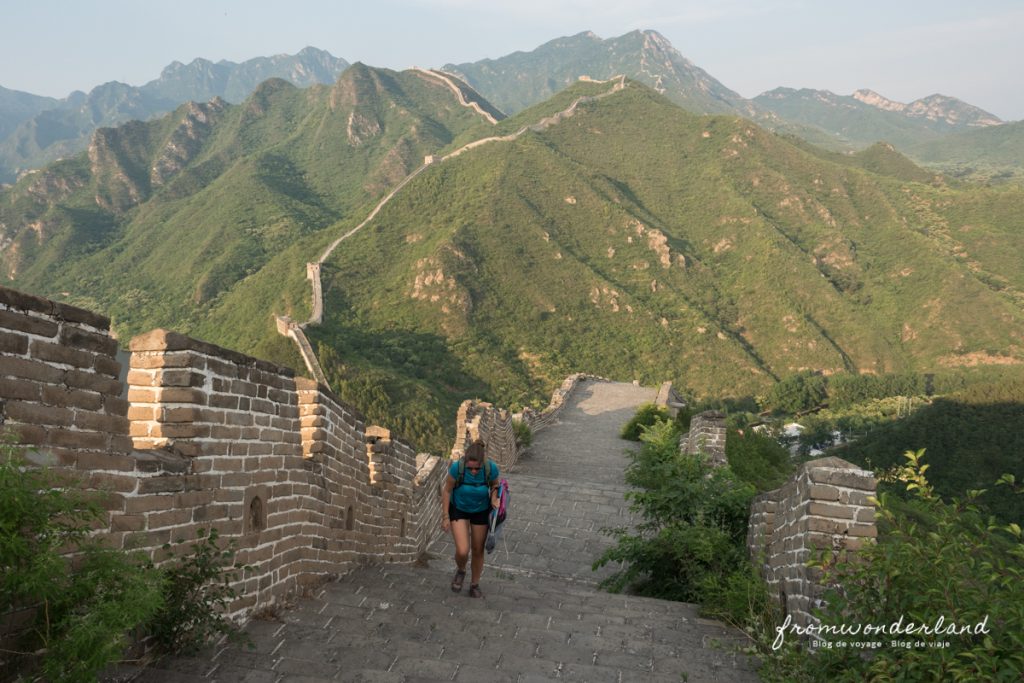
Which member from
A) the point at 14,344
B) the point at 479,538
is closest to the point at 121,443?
the point at 14,344

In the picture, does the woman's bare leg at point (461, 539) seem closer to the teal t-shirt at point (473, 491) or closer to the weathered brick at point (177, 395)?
the teal t-shirt at point (473, 491)

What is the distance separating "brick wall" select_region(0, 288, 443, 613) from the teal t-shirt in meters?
1.03

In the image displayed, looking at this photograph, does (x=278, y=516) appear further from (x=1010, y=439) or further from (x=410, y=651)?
(x=1010, y=439)

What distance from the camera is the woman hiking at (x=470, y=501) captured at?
5422 mm

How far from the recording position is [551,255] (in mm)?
63719

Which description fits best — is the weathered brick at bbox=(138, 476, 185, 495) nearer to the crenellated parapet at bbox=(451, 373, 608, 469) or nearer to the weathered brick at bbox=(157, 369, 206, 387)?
the weathered brick at bbox=(157, 369, 206, 387)

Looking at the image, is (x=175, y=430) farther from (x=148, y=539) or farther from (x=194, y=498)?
(x=148, y=539)

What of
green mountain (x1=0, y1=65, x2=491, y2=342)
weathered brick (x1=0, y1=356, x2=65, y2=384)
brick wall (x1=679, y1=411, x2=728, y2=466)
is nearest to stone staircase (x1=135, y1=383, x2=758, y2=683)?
weathered brick (x1=0, y1=356, x2=65, y2=384)

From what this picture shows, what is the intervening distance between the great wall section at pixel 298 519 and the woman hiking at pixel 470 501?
1.20ft

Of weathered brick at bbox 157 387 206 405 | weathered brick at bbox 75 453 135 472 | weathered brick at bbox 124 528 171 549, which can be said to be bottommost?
weathered brick at bbox 124 528 171 549

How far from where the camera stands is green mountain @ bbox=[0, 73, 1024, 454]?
53219mm

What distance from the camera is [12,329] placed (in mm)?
2596

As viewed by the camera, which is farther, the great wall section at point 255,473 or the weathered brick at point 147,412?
the weathered brick at point 147,412

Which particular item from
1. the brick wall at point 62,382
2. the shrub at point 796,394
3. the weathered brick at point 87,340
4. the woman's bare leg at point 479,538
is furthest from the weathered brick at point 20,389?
the shrub at point 796,394
